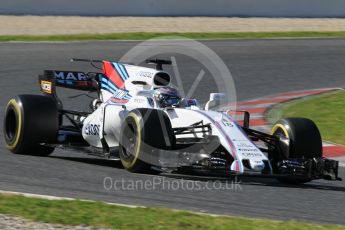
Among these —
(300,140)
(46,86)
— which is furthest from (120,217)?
(46,86)

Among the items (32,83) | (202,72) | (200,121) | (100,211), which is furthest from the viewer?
(202,72)

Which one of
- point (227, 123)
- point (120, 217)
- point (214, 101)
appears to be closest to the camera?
point (120, 217)

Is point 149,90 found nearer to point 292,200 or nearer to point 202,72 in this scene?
point 292,200

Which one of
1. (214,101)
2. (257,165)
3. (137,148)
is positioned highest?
(214,101)

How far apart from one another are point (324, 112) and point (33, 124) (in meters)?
6.36

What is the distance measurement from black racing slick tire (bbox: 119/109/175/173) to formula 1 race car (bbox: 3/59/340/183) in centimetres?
1

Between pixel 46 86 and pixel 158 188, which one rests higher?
pixel 46 86

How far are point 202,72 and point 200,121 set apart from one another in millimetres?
9231

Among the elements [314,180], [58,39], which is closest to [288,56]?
[58,39]

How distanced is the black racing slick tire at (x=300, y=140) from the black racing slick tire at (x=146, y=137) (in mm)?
1384

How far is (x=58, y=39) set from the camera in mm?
21641

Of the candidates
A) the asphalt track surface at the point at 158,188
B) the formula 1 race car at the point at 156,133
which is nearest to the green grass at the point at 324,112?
the asphalt track surface at the point at 158,188

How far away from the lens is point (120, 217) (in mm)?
6875

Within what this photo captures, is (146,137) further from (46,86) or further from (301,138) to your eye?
(46,86)
